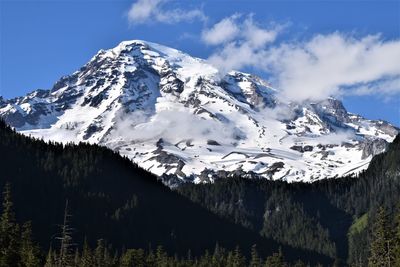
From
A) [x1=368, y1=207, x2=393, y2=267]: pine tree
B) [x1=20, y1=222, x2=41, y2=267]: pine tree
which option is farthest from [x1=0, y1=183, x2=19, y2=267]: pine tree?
[x1=368, y1=207, x2=393, y2=267]: pine tree

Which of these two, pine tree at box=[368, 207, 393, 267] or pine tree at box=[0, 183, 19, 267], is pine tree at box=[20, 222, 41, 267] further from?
pine tree at box=[368, 207, 393, 267]

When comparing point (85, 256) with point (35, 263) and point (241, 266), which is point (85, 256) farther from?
point (241, 266)

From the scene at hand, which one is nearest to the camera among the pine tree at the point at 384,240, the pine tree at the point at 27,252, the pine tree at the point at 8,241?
the pine tree at the point at 8,241

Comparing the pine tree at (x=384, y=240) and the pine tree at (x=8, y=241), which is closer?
the pine tree at (x=8, y=241)

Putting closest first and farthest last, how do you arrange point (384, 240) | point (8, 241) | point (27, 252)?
point (8, 241)
point (384, 240)
point (27, 252)

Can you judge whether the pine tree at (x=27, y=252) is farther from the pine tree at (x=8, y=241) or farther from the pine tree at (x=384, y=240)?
the pine tree at (x=384, y=240)

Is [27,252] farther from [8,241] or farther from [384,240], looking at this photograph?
[384,240]

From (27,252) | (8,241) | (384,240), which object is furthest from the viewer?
(27,252)

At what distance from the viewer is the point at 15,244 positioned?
7881 cm

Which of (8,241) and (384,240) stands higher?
(384,240)

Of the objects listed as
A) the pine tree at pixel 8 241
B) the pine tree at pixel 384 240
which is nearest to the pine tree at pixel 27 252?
the pine tree at pixel 8 241

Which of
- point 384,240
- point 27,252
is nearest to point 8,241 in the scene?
point 27,252

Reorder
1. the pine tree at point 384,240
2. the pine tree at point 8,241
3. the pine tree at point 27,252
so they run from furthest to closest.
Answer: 1. the pine tree at point 27,252
2. the pine tree at point 384,240
3. the pine tree at point 8,241

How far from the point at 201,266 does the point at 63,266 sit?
10648 cm
